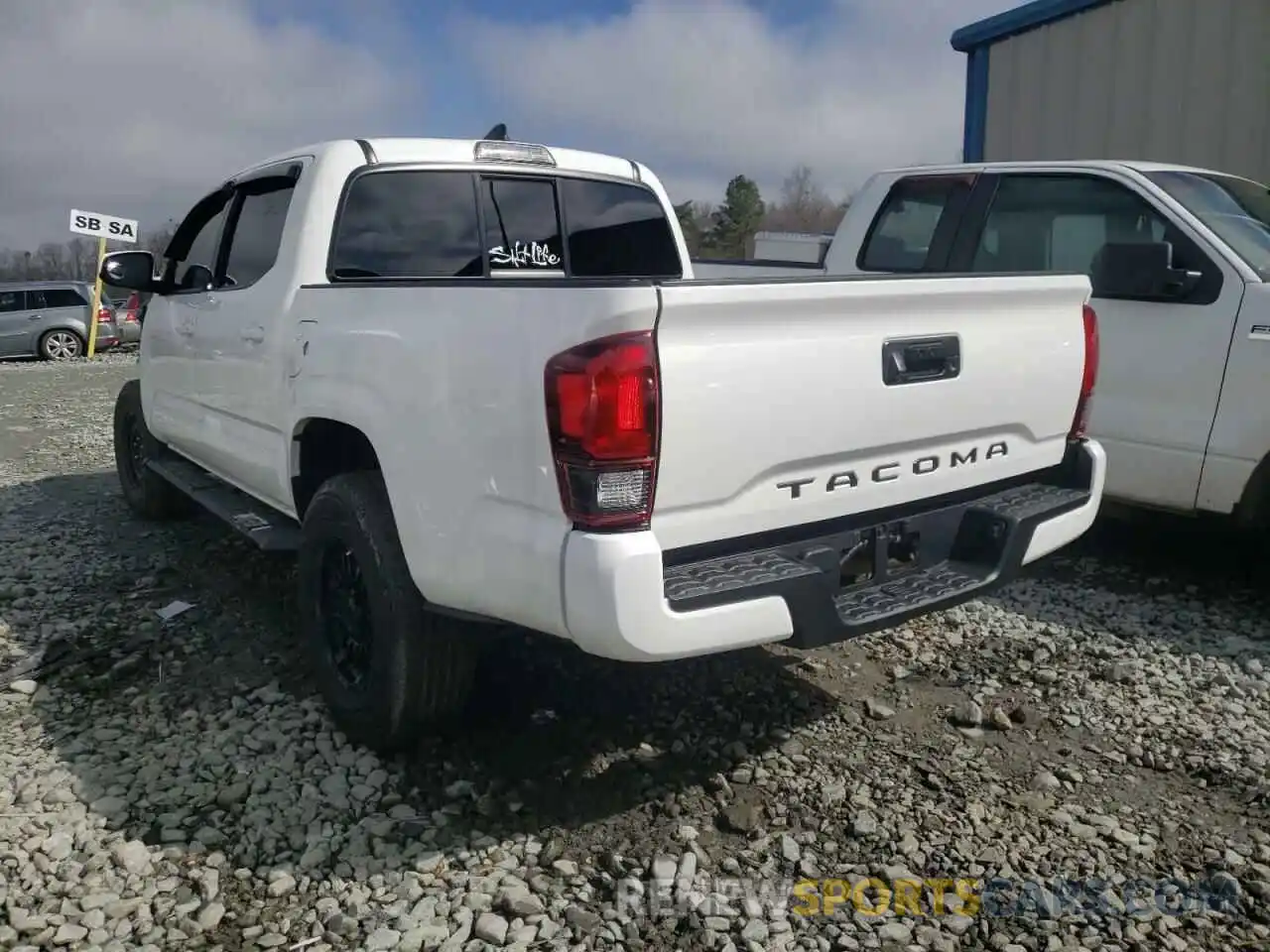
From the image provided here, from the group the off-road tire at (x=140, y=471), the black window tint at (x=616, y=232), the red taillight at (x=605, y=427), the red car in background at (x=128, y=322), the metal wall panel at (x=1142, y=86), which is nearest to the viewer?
the red taillight at (x=605, y=427)

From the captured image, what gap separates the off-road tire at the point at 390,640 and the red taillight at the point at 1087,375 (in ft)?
6.92

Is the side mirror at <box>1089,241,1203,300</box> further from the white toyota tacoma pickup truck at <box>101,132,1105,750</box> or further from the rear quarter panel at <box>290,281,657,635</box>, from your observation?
the rear quarter panel at <box>290,281,657,635</box>

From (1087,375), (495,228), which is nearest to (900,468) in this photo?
(1087,375)

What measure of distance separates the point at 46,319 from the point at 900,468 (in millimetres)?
21927

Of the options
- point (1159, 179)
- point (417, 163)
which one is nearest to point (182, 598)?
point (417, 163)

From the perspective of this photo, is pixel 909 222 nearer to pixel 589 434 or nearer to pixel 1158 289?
pixel 1158 289

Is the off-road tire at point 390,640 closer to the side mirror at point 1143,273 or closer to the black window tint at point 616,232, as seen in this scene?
the black window tint at point 616,232

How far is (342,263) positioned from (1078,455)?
8.82 feet

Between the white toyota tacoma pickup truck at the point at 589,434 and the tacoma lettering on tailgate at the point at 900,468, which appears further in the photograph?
the tacoma lettering on tailgate at the point at 900,468

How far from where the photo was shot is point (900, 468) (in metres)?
2.91

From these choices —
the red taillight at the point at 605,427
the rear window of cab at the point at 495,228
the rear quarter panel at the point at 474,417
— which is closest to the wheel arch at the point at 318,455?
the rear quarter panel at the point at 474,417

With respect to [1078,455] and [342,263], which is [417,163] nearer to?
[342,263]

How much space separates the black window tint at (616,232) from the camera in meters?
4.41

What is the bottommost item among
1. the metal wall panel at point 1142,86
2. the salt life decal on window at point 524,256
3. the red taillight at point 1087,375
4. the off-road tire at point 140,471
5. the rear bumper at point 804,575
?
the off-road tire at point 140,471
